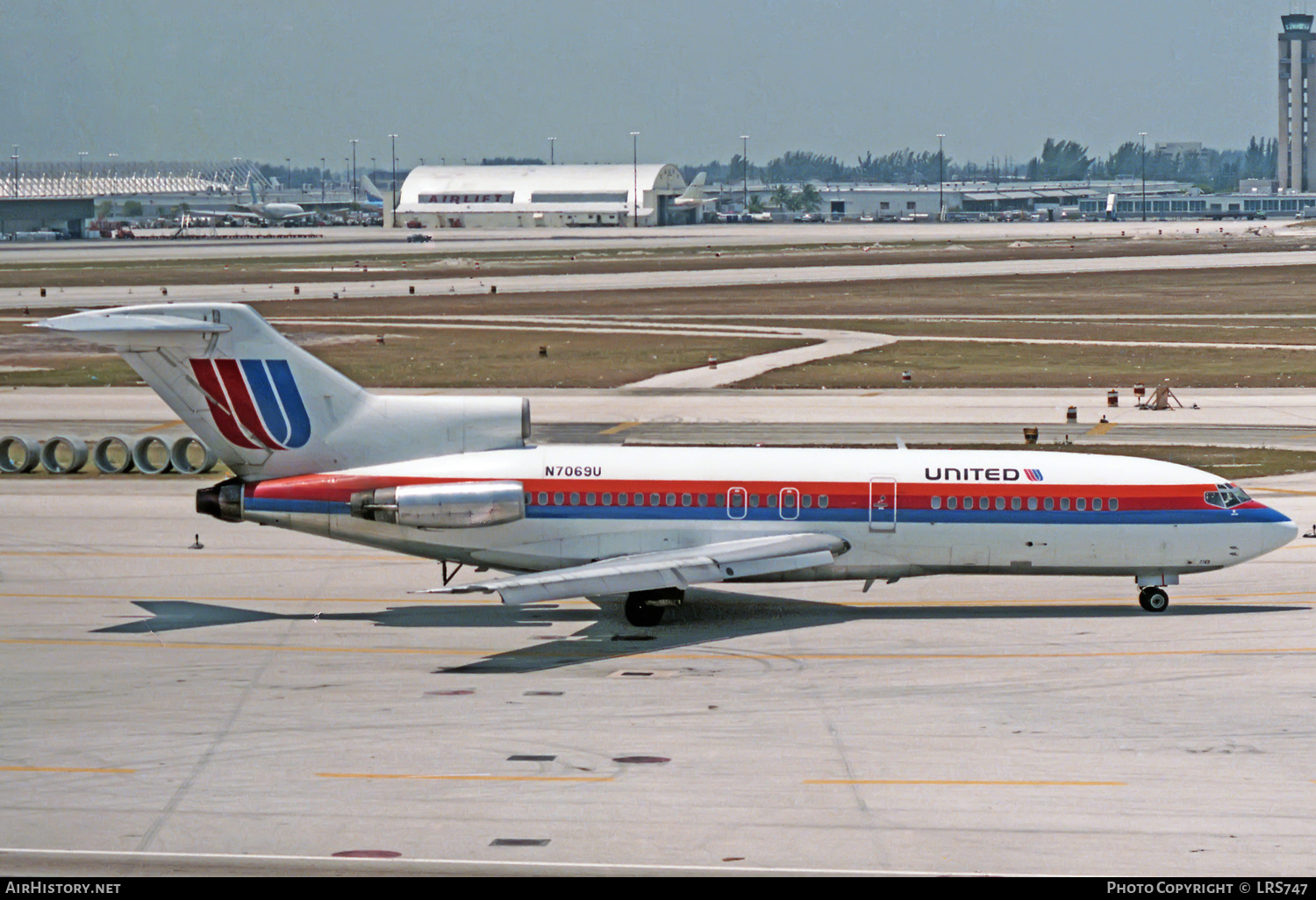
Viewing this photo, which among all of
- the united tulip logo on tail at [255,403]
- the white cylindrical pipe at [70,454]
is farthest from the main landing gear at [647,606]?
the white cylindrical pipe at [70,454]

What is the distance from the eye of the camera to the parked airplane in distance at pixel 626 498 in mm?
31828

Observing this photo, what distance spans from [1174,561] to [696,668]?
11002mm

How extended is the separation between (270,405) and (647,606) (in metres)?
8.64

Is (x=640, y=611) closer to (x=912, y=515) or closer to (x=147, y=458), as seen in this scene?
(x=912, y=515)

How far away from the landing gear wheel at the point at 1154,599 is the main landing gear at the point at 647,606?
9609mm

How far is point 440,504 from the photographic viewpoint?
31.6 metres

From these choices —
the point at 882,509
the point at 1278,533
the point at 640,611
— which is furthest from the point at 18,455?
the point at 1278,533

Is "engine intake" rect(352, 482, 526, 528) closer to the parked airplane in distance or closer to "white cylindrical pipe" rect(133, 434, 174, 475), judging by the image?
the parked airplane in distance

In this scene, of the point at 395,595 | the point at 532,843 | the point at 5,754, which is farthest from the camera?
the point at 395,595

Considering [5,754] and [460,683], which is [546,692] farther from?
[5,754]

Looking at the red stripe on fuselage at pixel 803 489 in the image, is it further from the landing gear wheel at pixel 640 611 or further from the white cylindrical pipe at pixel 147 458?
the white cylindrical pipe at pixel 147 458

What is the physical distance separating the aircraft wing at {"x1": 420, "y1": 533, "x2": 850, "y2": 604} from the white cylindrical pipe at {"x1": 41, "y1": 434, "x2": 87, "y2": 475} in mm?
22473

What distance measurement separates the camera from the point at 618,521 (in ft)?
106
